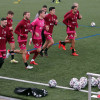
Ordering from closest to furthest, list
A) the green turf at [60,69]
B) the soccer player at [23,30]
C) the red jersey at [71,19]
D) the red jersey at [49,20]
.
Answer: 1. the green turf at [60,69]
2. the soccer player at [23,30]
3. the red jersey at [71,19]
4. the red jersey at [49,20]

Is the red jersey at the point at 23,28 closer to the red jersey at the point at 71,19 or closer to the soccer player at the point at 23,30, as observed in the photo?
the soccer player at the point at 23,30

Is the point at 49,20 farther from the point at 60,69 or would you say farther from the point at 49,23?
the point at 60,69

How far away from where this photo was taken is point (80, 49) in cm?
1551

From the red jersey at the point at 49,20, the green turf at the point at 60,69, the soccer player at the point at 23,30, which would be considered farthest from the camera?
the red jersey at the point at 49,20

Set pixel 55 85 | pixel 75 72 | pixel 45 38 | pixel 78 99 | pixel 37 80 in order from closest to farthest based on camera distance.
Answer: pixel 78 99 → pixel 55 85 → pixel 37 80 → pixel 75 72 → pixel 45 38

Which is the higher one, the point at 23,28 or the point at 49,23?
the point at 49,23

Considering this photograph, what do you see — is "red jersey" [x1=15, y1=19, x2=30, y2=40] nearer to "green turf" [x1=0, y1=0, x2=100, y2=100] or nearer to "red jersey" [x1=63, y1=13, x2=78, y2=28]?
"green turf" [x1=0, y1=0, x2=100, y2=100]

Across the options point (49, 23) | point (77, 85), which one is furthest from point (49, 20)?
point (77, 85)

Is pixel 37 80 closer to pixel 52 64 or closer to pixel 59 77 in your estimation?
pixel 59 77

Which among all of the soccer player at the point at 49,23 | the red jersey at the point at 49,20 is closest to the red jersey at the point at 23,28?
the soccer player at the point at 49,23

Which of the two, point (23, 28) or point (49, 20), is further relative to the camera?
point (49, 20)

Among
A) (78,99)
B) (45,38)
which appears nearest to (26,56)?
(45,38)

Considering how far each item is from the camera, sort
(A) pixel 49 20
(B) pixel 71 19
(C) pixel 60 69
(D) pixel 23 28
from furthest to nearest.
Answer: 1. (A) pixel 49 20
2. (B) pixel 71 19
3. (D) pixel 23 28
4. (C) pixel 60 69

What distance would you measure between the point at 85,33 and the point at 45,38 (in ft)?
16.0
